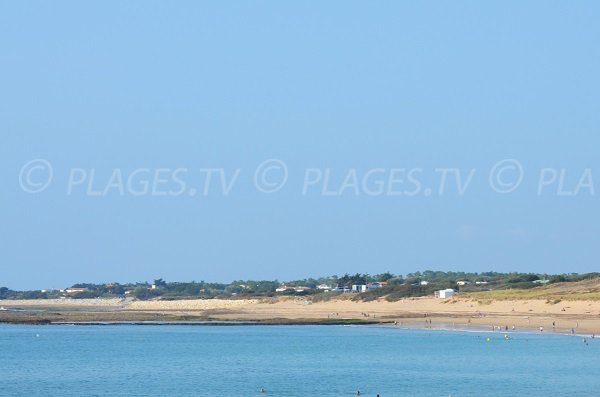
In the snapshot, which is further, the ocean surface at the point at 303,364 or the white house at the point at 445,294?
the white house at the point at 445,294

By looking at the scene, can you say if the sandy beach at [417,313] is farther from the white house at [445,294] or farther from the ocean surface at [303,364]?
the ocean surface at [303,364]

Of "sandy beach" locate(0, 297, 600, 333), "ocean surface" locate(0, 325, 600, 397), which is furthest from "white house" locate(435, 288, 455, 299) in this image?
"ocean surface" locate(0, 325, 600, 397)

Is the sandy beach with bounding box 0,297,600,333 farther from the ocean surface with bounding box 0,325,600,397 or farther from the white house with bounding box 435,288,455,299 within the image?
the ocean surface with bounding box 0,325,600,397

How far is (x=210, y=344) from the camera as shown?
226ft

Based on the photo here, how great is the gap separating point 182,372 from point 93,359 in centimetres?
→ 934

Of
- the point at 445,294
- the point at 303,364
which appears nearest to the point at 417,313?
the point at 445,294

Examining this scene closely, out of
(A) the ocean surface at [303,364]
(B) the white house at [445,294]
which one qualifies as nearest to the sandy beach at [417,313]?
(B) the white house at [445,294]

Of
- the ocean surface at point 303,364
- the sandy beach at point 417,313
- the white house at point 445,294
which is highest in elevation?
the white house at point 445,294

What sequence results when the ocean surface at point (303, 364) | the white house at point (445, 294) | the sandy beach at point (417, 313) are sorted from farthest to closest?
the white house at point (445, 294)
the sandy beach at point (417, 313)
the ocean surface at point (303, 364)

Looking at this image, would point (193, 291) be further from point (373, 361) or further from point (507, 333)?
point (373, 361)

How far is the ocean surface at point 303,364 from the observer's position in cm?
4403

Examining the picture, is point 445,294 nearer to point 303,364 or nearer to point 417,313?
point 417,313

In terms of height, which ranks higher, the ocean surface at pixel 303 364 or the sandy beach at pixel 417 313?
the sandy beach at pixel 417 313

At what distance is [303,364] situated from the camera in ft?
179
